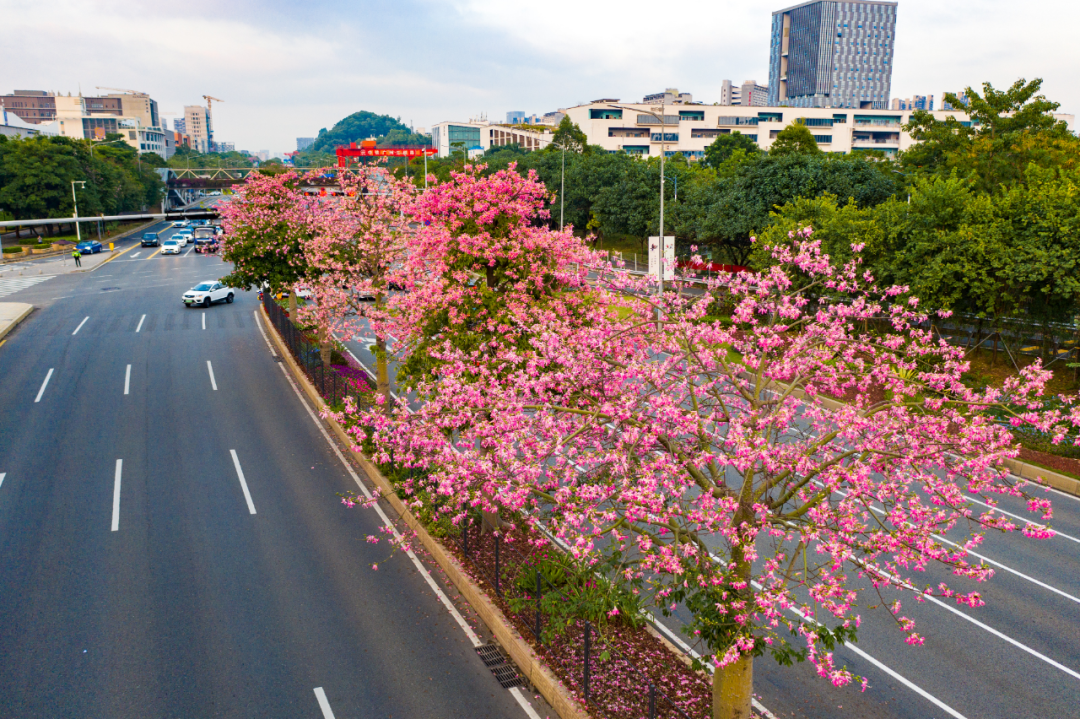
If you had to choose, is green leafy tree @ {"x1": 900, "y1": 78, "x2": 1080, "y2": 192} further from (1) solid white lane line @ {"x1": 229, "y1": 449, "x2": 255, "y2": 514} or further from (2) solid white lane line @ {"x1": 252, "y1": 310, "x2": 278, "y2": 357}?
(1) solid white lane line @ {"x1": 229, "y1": 449, "x2": 255, "y2": 514}

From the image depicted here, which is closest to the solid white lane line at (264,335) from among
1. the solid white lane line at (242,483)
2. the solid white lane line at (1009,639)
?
the solid white lane line at (242,483)

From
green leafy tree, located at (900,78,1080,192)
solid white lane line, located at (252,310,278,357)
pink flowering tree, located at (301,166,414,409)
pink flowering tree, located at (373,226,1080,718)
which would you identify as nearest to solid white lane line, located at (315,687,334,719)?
pink flowering tree, located at (373,226,1080,718)

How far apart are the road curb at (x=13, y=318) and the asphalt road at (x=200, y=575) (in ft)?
34.0

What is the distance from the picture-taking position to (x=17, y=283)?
A: 4991 cm

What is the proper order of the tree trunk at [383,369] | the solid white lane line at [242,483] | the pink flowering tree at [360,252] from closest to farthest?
the solid white lane line at [242,483] < the tree trunk at [383,369] < the pink flowering tree at [360,252]

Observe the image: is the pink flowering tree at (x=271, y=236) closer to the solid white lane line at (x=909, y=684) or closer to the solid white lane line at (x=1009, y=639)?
the solid white lane line at (x=909, y=684)

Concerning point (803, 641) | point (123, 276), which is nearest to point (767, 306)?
point (803, 641)

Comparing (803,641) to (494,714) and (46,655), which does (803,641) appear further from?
(46,655)

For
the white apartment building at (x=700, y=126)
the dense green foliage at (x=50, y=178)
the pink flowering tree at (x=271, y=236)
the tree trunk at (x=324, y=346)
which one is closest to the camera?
the tree trunk at (x=324, y=346)

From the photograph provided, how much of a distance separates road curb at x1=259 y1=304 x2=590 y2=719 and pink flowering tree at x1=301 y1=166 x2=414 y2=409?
5171 mm

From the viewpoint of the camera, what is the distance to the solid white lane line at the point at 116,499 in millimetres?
15750

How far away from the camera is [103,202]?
87.6 m

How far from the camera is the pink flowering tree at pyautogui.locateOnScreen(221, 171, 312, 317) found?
27.9 metres

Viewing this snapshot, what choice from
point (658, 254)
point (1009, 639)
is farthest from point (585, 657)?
point (658, 254)
